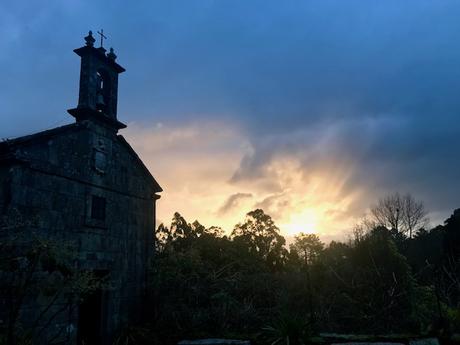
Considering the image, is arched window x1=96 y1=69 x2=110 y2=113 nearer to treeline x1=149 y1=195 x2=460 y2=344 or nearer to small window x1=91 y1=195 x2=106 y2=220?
small window x1=91 y1=195 x2=106 y2=220

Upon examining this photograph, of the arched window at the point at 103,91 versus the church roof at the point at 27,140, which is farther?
the arched window at the point at 103,91

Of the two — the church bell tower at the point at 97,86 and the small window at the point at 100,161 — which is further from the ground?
the church bell tower at the point at 97,86

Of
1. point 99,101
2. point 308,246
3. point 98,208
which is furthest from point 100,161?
point 308,246

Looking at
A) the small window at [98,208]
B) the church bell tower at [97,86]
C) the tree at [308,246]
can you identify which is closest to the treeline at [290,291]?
the tree at [308,246]

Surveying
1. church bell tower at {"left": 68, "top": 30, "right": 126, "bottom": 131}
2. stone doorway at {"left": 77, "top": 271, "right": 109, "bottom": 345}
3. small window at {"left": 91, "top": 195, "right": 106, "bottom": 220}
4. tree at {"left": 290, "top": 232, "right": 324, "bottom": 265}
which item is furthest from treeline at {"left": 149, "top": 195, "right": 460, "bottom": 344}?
church bell tower at {"left": 68, "top": 30, "right": 126, "bottom": 131}

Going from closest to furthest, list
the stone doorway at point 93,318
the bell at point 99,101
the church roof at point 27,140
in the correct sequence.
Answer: the church roof at point 27,140, the stone doorway at point 93,318, the bell at point 99,101

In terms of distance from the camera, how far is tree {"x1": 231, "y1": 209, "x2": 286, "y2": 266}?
782 inches

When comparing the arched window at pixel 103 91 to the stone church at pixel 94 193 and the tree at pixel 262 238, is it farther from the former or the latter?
the tree at pixel 262 238

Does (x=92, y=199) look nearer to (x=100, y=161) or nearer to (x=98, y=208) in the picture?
(x=98, y=208)

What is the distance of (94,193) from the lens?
45.2ft

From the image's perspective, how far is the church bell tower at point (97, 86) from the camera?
13.9 meters

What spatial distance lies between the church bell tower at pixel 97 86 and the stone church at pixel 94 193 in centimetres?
4

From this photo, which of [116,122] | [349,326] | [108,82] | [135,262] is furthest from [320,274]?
[108,82]

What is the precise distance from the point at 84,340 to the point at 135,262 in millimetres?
3322
